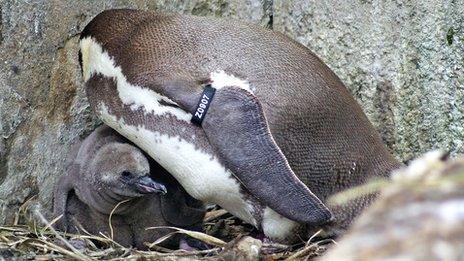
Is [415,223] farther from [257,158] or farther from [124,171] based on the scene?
[124,171]

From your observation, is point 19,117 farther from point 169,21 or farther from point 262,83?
point 262,83

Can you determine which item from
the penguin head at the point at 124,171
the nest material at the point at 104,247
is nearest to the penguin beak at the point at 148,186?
the penguin head at the point at 124,171

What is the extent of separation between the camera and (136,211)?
13.0 ft

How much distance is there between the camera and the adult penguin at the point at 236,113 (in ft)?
11.3

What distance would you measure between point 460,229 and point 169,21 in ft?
9.54

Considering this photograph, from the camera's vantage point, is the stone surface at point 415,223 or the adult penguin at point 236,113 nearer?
the stone surface at point 415,223

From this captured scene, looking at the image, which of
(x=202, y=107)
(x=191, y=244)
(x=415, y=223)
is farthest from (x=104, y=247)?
(x=415, y=223)

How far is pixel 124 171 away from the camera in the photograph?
371cm

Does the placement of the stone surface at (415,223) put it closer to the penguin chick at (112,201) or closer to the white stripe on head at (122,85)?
the white stripe on head at (122,85)

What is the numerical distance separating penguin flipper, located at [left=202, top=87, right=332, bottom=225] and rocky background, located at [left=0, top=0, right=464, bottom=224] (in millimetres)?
859

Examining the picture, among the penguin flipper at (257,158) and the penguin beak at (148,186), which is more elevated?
the penguin flipper at (257,158)

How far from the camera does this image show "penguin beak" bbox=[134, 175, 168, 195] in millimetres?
3605

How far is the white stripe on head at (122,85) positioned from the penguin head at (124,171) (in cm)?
20

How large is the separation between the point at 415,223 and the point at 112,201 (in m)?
2.75
